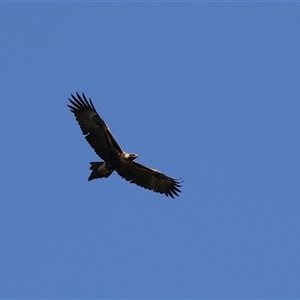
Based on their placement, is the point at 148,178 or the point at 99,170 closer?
the point at 99,170

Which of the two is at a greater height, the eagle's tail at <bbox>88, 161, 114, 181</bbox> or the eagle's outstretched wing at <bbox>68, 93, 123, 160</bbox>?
the eagle's outstretched wing at <bbox>68, 93, 123, 160</bbox>

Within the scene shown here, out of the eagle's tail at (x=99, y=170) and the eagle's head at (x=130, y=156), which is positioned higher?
the eagle's head at (x=130, y=156)

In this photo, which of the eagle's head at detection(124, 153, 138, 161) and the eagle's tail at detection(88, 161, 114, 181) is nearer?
the eagle's tail at detection(88, 161, 114, 181)

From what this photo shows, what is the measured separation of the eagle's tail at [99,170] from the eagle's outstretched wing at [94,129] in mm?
448

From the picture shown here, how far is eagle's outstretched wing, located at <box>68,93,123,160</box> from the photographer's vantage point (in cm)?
2472

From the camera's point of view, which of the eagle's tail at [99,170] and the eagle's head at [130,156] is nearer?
the eagle's tail at [99,170]

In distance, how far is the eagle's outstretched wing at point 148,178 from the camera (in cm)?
2556

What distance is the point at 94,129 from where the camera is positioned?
24.9m

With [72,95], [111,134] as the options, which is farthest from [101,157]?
[72,95]

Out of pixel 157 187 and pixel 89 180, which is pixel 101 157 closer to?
pixel 89 180

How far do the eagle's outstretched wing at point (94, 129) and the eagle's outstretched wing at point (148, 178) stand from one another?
0.78 m

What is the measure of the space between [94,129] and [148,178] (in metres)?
2.81

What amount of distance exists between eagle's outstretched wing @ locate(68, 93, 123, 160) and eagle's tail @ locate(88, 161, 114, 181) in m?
0.45

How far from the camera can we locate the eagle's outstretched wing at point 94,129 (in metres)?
24.7
